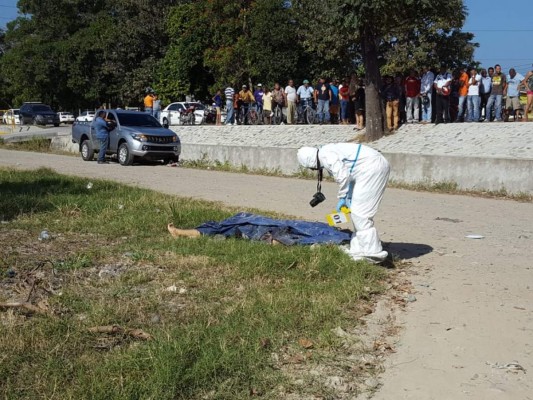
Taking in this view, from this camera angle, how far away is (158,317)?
16.6ft

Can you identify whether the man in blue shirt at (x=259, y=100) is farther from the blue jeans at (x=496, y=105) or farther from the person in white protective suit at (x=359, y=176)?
the person in white protective suit at (x=359, y=176)

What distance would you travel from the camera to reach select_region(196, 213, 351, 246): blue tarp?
297 inches

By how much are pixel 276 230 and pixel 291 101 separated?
17.5 meters

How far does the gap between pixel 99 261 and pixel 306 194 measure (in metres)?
6.57

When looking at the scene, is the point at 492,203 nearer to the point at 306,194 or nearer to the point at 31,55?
the point at 306,194

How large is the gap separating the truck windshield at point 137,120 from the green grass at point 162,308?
11.0m

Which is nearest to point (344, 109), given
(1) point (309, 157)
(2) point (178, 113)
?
(1) point (309, 157)

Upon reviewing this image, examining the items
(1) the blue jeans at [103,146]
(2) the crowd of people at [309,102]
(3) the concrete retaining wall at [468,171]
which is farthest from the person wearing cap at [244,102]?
(3) the concrete retaining wall at [468,171]

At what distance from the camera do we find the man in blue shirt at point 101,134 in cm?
1970

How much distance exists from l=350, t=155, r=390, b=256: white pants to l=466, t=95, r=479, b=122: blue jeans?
12.9 metres

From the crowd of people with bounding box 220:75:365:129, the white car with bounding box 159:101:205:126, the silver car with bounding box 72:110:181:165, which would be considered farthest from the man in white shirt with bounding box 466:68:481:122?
the white car with bounding box 159:101:205:126

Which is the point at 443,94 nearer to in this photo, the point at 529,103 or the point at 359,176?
the point at 529,103

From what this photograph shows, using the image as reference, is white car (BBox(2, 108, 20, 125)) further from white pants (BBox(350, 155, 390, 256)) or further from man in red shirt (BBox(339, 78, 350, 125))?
white pants (BBox(350, 155, 390, 256))

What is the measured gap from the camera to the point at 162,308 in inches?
209
